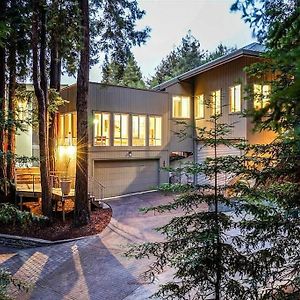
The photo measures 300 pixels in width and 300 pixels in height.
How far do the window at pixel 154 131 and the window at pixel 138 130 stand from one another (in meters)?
0.46

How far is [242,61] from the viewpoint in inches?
636

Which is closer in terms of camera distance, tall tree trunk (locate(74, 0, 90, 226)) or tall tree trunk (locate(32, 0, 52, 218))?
tall tree trunk (locate(32, 0, 52, 218))

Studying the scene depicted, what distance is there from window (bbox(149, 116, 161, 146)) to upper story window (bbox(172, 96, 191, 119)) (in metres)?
1.21

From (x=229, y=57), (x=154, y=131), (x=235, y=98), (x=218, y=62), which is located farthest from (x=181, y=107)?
(x=229, y=57)

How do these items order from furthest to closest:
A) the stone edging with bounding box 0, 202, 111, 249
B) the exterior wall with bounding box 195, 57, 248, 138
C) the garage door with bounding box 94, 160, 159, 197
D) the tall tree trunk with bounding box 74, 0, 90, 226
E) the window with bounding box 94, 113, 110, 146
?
the garage door with bounding box 94, 160, 159, 197 < the window with bounding box 94, 113, 110, 146 < the exterior wall with bounding box 195, 57, 248, 138 < the tall tree trunk with bounding box 74, 0, 90, 226 < the stone edging with bounding box 0, 202, 111, 249

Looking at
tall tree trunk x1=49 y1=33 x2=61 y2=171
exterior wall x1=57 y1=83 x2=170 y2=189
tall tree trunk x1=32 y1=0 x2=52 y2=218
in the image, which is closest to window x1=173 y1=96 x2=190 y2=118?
exterior wall x1=57 y1=83 x2=170 y2=189

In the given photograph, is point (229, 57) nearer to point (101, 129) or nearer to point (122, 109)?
point (122, 109)

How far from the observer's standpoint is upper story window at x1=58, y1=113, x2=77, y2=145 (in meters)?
17.5

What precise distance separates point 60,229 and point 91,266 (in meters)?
3.65

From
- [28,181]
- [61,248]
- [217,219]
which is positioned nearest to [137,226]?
[61,248]

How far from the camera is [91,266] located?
29.0 ft

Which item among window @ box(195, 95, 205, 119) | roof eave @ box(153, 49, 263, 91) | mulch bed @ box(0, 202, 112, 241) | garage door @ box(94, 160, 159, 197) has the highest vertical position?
roof eave @ box(153, 49, 263, 91)

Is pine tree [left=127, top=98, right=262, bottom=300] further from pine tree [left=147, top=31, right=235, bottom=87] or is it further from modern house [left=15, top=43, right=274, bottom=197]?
pine tree [left=147, top=31, right=235, bottom=87]

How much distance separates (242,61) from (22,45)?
9.88m
